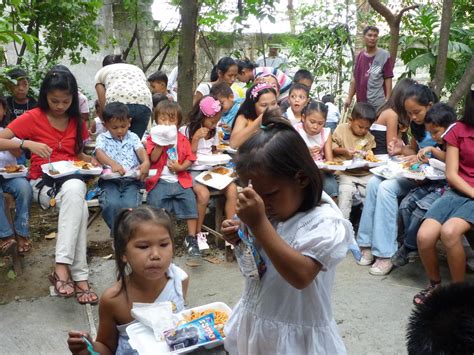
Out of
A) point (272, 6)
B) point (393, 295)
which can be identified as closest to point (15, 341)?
point (393, 295)

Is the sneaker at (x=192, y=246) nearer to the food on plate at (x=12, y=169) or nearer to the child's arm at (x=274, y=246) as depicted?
the food on plate at (x=12, y=169)

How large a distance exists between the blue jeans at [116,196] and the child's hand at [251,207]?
267cm

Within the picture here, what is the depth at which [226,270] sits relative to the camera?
163 inches

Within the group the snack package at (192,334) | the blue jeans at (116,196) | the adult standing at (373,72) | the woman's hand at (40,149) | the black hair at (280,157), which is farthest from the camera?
the adult standing at (373,72)

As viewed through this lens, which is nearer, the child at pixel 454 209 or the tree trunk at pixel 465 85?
the child at pixel 454 209

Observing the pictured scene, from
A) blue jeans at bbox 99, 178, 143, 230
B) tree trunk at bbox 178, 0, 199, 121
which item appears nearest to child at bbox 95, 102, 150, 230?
blue jeans at bbox 99, 178, 143, 230

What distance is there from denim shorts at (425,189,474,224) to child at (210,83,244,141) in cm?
207

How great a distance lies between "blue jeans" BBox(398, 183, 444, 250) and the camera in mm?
3826

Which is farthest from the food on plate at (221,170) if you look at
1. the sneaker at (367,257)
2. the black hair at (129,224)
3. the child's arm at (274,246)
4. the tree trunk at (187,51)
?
the child's arm at (274,246)

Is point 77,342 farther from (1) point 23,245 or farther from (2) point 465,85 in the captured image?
(2) point 465,85

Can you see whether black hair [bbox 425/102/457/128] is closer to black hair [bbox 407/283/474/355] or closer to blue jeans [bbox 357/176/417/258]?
blue jeans [bbox 357/176/417/258]

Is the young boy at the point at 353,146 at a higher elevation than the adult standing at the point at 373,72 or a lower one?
lower

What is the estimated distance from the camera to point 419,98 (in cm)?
421

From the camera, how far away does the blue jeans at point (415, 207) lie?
3.83 meters
